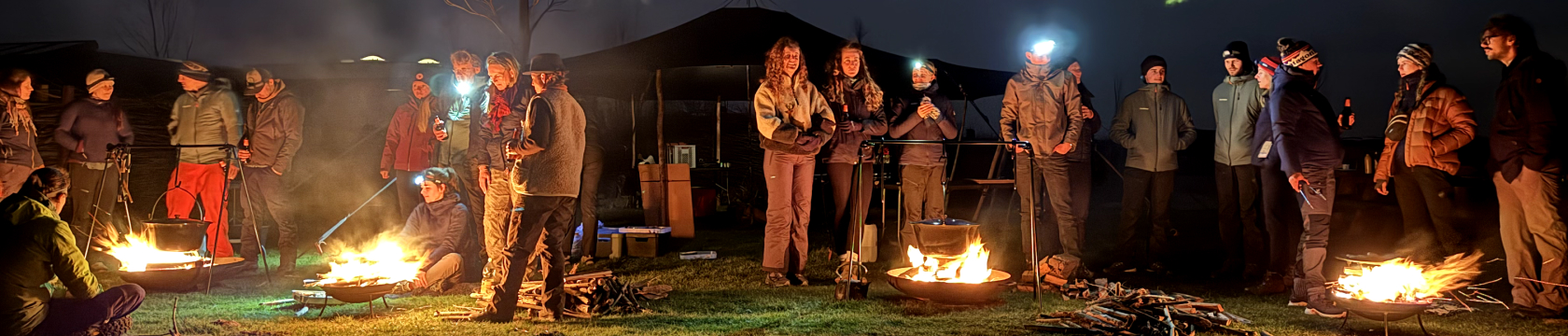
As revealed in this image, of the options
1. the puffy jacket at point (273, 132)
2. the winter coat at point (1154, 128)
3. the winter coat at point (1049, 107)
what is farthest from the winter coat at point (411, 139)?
the winter coat at point (1154, 128)

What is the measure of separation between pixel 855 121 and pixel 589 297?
229 cm

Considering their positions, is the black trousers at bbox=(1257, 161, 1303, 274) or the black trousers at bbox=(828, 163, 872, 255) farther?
the black trousers at bbox=(828, 163, 872, 255)

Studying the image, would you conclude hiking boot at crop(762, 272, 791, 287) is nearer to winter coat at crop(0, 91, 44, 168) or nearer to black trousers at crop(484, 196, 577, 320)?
black trousers at crop(484, 196, 577, 320)

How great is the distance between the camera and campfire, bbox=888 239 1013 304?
4801 millimetres

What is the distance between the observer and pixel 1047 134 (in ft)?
21.1

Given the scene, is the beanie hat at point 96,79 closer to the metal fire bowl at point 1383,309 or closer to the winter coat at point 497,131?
the winter coat at point 497,131

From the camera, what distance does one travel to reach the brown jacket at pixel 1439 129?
16.0 feet

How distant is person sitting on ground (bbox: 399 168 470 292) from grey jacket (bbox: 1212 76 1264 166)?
506 cm

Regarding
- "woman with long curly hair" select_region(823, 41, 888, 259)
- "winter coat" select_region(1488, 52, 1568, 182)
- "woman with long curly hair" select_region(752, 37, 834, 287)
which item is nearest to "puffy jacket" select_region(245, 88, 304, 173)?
"woman with long curly hair" select_region(752, 37, 834, 287)

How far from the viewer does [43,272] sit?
145 inches

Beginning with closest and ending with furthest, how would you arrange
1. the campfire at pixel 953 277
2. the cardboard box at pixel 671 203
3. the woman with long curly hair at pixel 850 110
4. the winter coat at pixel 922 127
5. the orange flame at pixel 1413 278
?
the orange flame at pixel 1413 278
the campfire at pixel 953 277
the woman with long curly hair at pixel 850 110
the winter coat at pixel 922 127
the cardboard box at pixel 671 203

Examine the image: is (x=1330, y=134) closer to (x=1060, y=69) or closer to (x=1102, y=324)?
(x=1060, y=69)

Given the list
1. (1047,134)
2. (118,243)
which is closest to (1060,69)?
(1047,134)

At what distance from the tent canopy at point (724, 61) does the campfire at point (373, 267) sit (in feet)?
17.8
